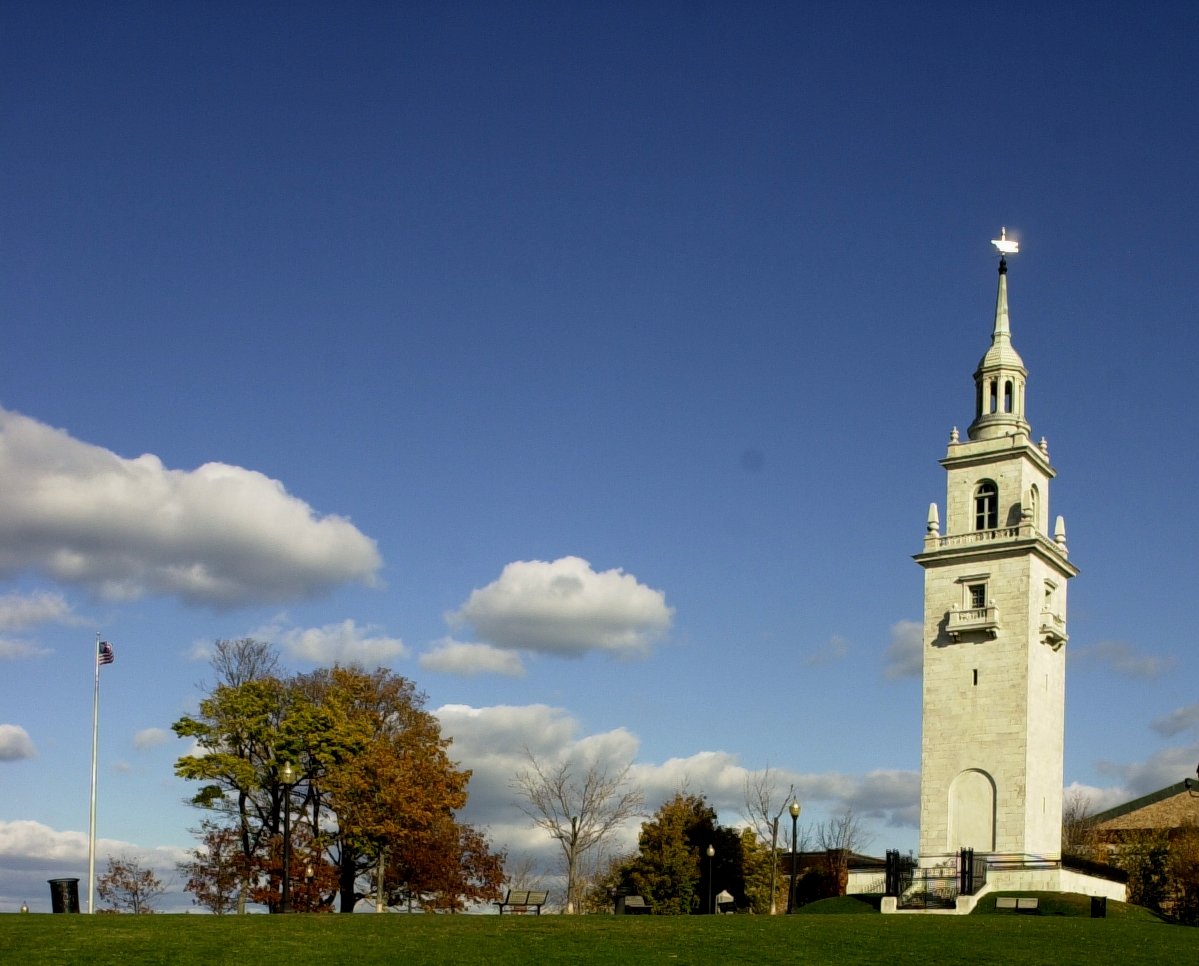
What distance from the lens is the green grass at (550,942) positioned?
81.0ft

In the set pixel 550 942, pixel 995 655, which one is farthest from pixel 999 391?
pixel 550 942

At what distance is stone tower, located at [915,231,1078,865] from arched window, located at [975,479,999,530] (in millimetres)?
46

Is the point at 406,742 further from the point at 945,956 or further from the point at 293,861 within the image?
the point at 945,956

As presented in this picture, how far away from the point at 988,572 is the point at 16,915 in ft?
134

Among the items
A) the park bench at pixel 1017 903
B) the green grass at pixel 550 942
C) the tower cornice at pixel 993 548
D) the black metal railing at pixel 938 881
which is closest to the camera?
the green grass at pixel 550 942

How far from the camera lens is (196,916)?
32875 millimetres

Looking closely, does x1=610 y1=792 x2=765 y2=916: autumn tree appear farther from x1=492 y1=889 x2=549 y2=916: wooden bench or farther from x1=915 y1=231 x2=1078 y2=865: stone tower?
x1=492 y1=889 x2=549 y2=916: wooden bench

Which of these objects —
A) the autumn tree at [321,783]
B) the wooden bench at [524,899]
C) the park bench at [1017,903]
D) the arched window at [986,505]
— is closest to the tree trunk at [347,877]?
the autumn tree at [321,783]

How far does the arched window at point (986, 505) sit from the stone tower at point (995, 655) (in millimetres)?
46

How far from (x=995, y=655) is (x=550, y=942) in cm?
3509

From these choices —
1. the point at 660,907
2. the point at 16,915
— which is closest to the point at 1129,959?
the point at 16,915

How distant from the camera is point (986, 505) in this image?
62.3 meters

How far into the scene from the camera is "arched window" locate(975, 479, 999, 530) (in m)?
62.0

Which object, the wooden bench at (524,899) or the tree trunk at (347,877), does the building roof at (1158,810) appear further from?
the wooden bench at (524,899)
